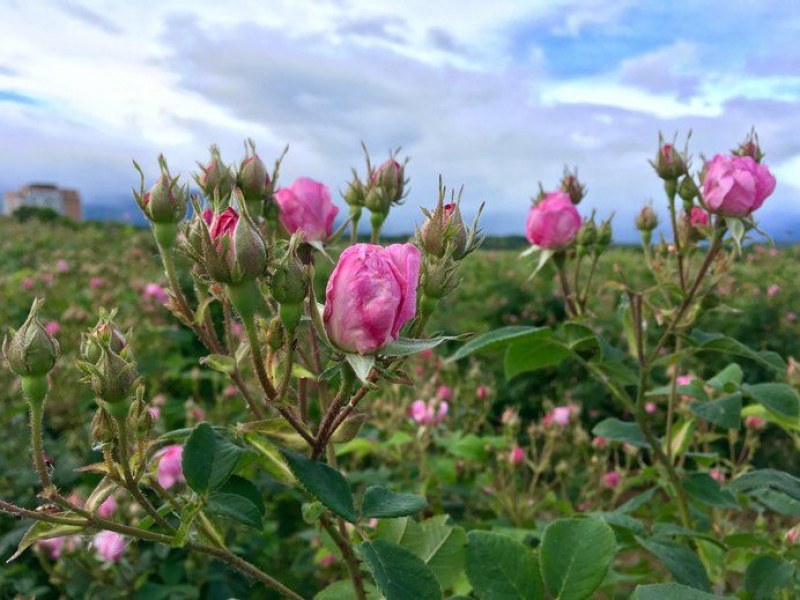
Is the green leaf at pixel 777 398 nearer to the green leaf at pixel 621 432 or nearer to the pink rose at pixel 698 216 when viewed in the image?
the green leaf at pixel 621 432

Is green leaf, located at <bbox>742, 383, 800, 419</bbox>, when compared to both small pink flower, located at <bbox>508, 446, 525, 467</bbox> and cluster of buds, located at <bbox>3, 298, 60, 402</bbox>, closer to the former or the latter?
small pink flower, located at <bbox>508, 446, 525, 467</bbox>

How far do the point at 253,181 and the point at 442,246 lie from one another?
1.21ft

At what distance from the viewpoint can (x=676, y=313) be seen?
1596 mm

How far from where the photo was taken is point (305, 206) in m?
1.23

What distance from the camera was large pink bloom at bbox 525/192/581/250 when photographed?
1649 mm

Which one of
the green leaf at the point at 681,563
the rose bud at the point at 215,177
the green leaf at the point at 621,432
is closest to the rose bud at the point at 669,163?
the green leaf at the point at 621,432

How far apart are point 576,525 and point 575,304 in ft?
2.58

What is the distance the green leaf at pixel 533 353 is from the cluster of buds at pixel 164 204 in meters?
0.74

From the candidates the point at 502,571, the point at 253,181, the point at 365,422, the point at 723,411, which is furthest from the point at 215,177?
the point at 723,411

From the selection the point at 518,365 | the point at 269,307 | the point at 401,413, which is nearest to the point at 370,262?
the point at 269,307

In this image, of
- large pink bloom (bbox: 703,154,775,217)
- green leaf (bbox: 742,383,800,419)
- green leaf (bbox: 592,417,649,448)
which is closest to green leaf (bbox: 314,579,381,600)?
green leaf (bbox: 592,417,649,448)

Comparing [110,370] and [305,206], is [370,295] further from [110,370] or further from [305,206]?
[305,206]

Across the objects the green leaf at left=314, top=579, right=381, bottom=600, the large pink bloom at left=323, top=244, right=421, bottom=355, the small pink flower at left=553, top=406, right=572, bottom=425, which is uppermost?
the large pink bloom at left=323, top=244, right=421, bottom=355

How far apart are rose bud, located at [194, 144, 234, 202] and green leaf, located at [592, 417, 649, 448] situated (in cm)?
94
